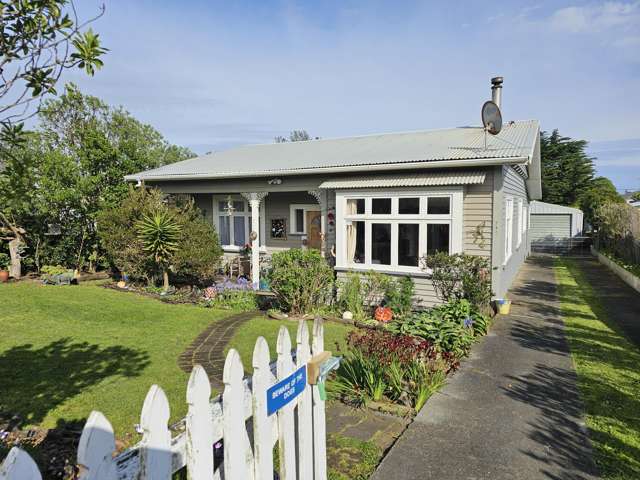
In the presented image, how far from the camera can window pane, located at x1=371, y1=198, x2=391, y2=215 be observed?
32.9 feet

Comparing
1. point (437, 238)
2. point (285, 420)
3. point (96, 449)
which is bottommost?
point (285, 420)

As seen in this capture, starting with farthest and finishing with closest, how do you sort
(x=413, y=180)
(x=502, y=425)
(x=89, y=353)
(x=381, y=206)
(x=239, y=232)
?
1. (x=239, y=232)
2. (x=381, y=206)
3. (x=413, y=180)
4. (x=89, y=353)
5. (x=502, y=425)

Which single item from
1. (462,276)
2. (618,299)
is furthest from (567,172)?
(462,276)

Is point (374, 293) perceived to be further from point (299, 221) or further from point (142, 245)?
point (142, 245)

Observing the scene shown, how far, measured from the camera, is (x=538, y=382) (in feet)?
18.2

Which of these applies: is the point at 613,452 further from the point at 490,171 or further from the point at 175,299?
the point at 175,299

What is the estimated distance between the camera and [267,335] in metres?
8.05

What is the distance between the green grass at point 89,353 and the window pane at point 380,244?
12.9 ft

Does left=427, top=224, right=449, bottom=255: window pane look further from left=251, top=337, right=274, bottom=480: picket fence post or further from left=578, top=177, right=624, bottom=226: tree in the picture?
left=578, top=177, right=624, bottom=226: tree

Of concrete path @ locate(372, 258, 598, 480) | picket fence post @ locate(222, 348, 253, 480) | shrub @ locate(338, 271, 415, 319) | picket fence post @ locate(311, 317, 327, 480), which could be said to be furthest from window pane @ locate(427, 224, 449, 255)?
picket fence post @ locate(222, 348, 253, 480)

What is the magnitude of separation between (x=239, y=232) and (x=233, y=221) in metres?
0.44

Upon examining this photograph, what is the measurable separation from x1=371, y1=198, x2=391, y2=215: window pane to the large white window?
5760 millimetres

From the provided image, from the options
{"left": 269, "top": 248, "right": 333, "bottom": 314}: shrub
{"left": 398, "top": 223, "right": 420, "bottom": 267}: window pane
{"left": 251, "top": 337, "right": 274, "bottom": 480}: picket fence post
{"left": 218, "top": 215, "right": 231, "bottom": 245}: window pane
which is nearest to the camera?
{"left": 251, "top": 337, "right": 274, "bottom": 480}: picket fence post

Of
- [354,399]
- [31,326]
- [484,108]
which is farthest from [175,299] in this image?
[484,108]
